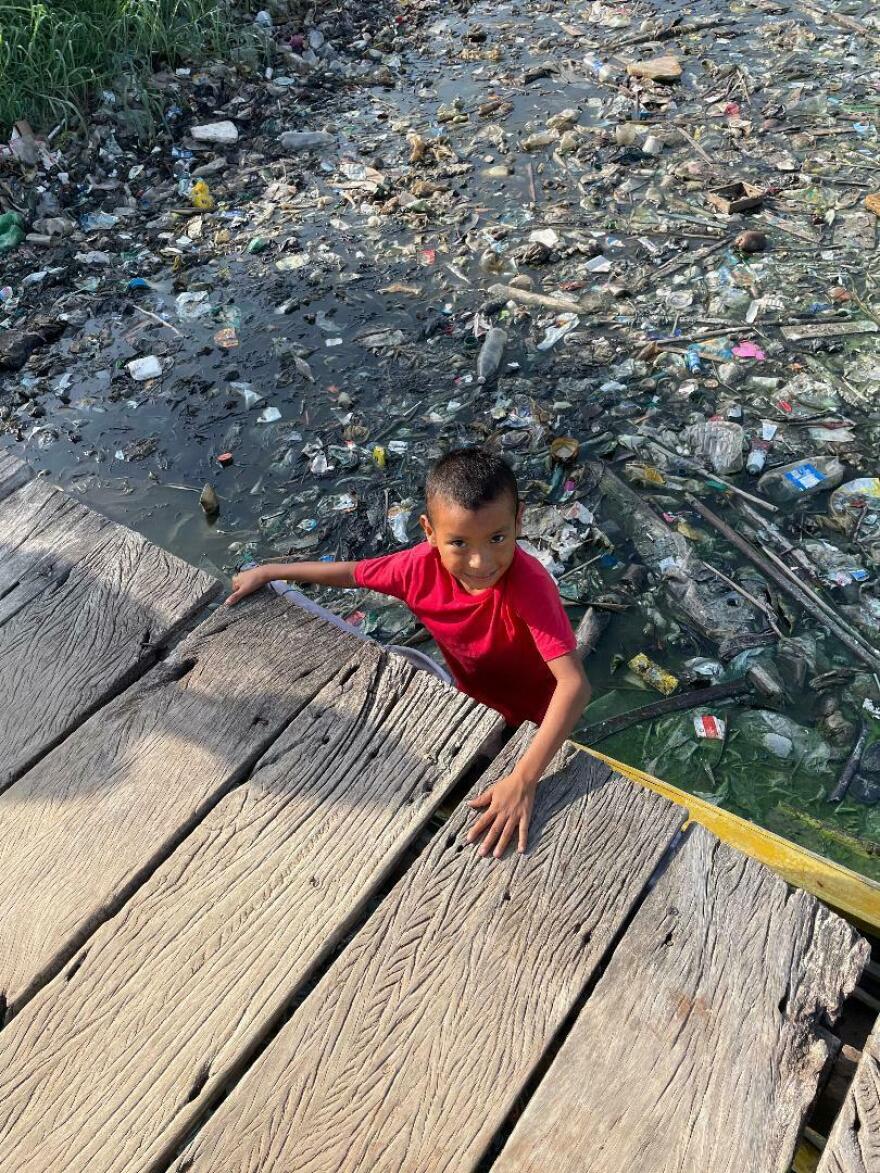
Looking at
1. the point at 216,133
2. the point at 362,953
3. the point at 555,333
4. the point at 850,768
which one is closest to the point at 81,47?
the point at 216,133

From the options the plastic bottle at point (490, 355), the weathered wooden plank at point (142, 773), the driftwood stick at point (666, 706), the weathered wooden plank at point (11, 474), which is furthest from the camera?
the plastic bottle at point (490, 355)

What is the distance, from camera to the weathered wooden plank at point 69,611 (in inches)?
87.1

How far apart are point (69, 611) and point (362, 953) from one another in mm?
1263

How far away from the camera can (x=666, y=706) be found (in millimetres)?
3488

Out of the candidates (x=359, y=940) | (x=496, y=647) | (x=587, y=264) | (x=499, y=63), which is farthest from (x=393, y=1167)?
(x=499, y=63)

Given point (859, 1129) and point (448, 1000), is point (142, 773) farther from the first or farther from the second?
point (859, 1129)

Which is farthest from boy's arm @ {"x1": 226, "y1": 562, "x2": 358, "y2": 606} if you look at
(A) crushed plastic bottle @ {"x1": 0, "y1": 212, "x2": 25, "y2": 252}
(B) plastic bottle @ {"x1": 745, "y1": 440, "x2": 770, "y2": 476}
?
(A) crushed plastic bottle @ {"x1": 0, "y1": 212, "x2": 25, "y2": 252}

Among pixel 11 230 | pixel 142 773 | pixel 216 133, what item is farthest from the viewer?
pixel 216 133

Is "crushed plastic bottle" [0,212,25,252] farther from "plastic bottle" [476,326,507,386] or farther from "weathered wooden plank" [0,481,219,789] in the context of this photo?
"weathered wooden plank" [0,481,219,789]

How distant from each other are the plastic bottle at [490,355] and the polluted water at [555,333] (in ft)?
0.05

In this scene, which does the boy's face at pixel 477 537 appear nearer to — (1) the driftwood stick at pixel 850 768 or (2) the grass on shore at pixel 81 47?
(1) the driftwood stick at pixel 850 768

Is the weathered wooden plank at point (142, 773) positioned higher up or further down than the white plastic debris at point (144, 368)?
higher up

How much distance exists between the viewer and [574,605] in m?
3.85

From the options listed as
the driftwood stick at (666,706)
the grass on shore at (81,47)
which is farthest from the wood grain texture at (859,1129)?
the grass on shore at (81,47)
